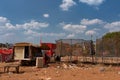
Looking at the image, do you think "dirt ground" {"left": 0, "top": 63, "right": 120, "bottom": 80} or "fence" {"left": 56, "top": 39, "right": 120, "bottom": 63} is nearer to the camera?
"dirt ground" {"left": 0, "top": 63, "right": 120, "bottom": 80}

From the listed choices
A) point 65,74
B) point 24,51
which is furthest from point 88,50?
point 65,74

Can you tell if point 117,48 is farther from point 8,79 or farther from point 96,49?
point 8,79

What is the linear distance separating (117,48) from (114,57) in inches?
55.5

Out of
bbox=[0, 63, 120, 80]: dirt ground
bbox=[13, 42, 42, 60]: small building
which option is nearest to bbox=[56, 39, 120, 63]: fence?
bbox=[13, 42, 42, 60]: small building

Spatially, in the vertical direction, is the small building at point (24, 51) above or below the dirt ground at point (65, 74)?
above

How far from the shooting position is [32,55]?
33562 millimetres

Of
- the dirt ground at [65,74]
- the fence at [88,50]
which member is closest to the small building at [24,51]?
the fence at [88,50]

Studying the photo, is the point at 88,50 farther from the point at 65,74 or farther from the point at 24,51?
the point at 65,74

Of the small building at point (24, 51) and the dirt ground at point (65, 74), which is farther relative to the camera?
the small building at point (24, 51)

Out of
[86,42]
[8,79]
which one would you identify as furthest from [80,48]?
[8,79]

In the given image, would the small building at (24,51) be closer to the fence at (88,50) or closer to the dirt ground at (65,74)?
the fence at (88,50)

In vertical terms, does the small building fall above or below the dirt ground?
above

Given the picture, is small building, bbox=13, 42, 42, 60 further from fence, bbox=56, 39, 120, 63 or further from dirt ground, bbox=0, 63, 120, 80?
dirt ground, bbox=0, 63, 120, 80

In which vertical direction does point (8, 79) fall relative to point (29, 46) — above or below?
below
